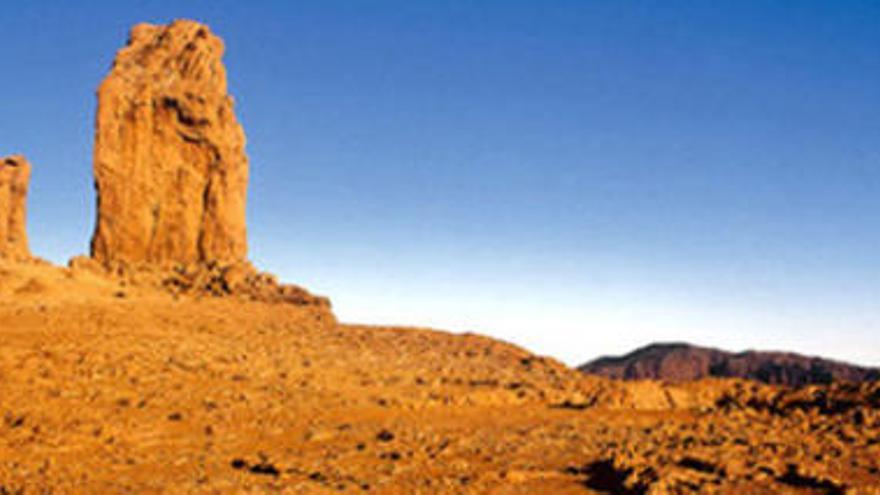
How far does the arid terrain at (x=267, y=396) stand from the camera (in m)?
9.01

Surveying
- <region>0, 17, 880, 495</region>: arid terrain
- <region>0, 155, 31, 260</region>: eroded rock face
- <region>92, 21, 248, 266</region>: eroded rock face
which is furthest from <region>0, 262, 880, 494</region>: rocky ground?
<region>0, 155, 31, 260</region>: eroded rock face

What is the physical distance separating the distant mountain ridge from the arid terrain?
6456 cm

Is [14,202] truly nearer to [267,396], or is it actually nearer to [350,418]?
[267,396]

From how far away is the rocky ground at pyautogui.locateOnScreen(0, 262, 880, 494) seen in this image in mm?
8727

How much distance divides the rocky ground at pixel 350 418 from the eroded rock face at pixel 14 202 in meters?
15.2

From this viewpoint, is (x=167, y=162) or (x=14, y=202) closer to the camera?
(x=167, y=162)

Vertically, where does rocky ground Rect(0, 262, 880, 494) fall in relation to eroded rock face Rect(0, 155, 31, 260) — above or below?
below

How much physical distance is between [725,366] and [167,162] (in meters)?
75.2

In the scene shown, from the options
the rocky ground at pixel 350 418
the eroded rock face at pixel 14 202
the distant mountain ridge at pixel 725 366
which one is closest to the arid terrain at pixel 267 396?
the rocky ground at pixel 350 418

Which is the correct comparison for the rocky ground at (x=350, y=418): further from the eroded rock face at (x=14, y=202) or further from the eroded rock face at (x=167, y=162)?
the eroded rock face at (x=14, y=202)

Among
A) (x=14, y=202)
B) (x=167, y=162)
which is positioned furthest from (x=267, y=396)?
(x=14, y=202)

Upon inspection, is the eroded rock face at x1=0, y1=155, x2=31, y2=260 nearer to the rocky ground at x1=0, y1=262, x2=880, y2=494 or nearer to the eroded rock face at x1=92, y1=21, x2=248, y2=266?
the eroded rock face at x1=92, y1=21, x2=248, y2=266

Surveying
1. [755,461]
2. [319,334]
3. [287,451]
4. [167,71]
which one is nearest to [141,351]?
[319,334]

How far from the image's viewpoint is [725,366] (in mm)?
89125
